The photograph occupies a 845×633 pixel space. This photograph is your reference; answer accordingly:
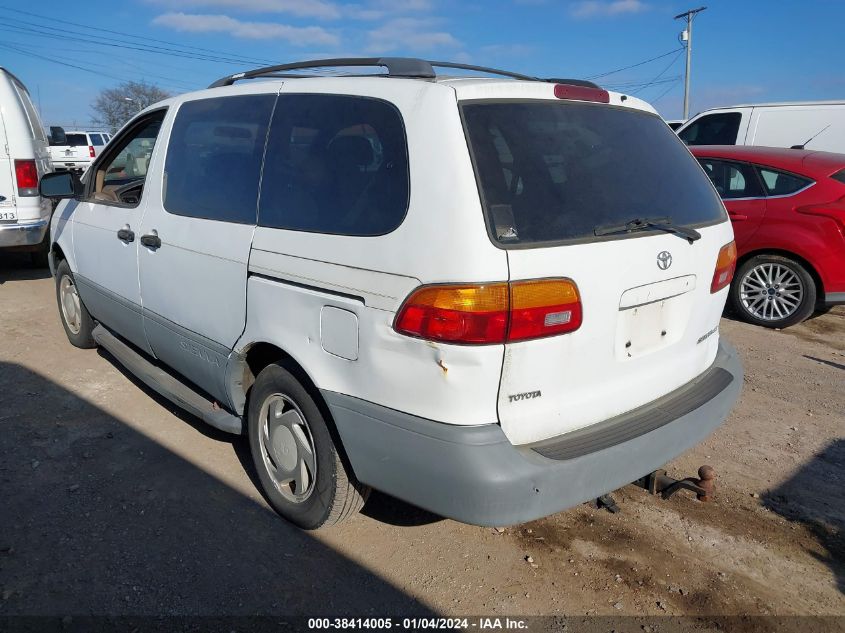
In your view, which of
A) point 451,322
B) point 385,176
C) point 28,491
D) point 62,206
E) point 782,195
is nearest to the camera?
point 451,322

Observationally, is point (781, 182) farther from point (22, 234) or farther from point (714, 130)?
point (22, 234)

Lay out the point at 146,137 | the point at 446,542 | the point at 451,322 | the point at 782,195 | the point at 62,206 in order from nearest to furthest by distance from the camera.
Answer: the point at 451,322 → the point at 446,542 → the point at 146,137 → the point at 62,206 → the point at 782,195

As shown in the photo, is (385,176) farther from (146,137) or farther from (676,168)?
(146,137)

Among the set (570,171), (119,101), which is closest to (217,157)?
(570,171)

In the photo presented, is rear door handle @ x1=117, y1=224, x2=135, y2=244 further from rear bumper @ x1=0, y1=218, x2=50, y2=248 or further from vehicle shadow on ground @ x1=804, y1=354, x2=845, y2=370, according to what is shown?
vehicle shadow on ground @ x1=804, y1=354, x2=845, y2=370

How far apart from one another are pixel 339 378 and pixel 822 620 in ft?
6.74

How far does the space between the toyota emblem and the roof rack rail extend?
32.9 inches

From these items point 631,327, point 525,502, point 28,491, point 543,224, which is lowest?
point 28,491

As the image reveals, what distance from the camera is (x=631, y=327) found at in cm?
254

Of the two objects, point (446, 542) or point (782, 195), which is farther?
point (782, 195)

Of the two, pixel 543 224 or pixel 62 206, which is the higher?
pixel 543 224

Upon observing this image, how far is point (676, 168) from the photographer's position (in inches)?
118

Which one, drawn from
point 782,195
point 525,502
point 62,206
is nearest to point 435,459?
point 525,502

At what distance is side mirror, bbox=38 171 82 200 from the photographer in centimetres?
459
